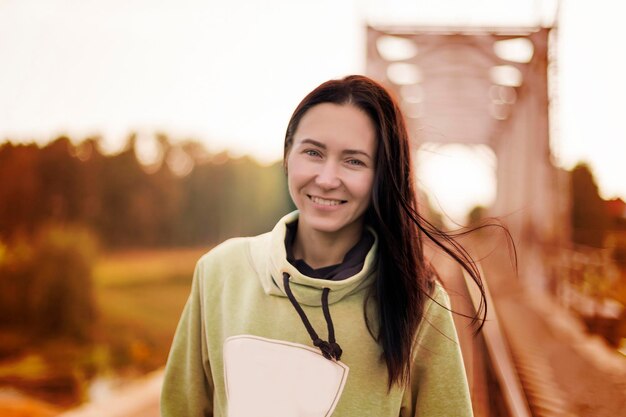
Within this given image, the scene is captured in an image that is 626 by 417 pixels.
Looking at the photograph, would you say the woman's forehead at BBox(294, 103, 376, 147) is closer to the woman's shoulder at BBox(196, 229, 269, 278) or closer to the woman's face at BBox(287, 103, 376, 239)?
the woman's face at BBox(287, 103, 376, 239)

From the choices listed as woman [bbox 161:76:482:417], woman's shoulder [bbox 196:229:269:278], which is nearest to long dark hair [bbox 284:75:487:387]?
woman [bbox 161:76:482:417]

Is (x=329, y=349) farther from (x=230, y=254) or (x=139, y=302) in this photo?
(x=139, y=302)

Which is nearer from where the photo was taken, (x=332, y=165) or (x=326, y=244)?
(x=332, y=165)

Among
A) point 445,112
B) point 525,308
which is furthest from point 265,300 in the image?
point 445,112

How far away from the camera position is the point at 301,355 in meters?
1.49

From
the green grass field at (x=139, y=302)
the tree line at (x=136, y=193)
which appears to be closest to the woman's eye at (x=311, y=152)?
the tree line at (x=136, y=193)

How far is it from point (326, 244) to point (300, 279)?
0.48 feet

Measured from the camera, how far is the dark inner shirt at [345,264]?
5.17 feet

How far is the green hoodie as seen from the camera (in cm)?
149

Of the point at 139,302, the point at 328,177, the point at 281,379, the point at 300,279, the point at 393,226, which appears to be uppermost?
Answer: the point at 328,177

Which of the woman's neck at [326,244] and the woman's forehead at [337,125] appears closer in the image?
the woman's forehead at [337,125]

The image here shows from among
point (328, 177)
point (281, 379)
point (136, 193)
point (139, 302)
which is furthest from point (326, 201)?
point (136, 193)

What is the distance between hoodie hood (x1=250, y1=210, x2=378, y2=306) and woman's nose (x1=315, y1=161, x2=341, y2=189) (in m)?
0.21

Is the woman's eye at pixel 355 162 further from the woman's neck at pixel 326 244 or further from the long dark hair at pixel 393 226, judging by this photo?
the woman's neck at pixel 326 244
